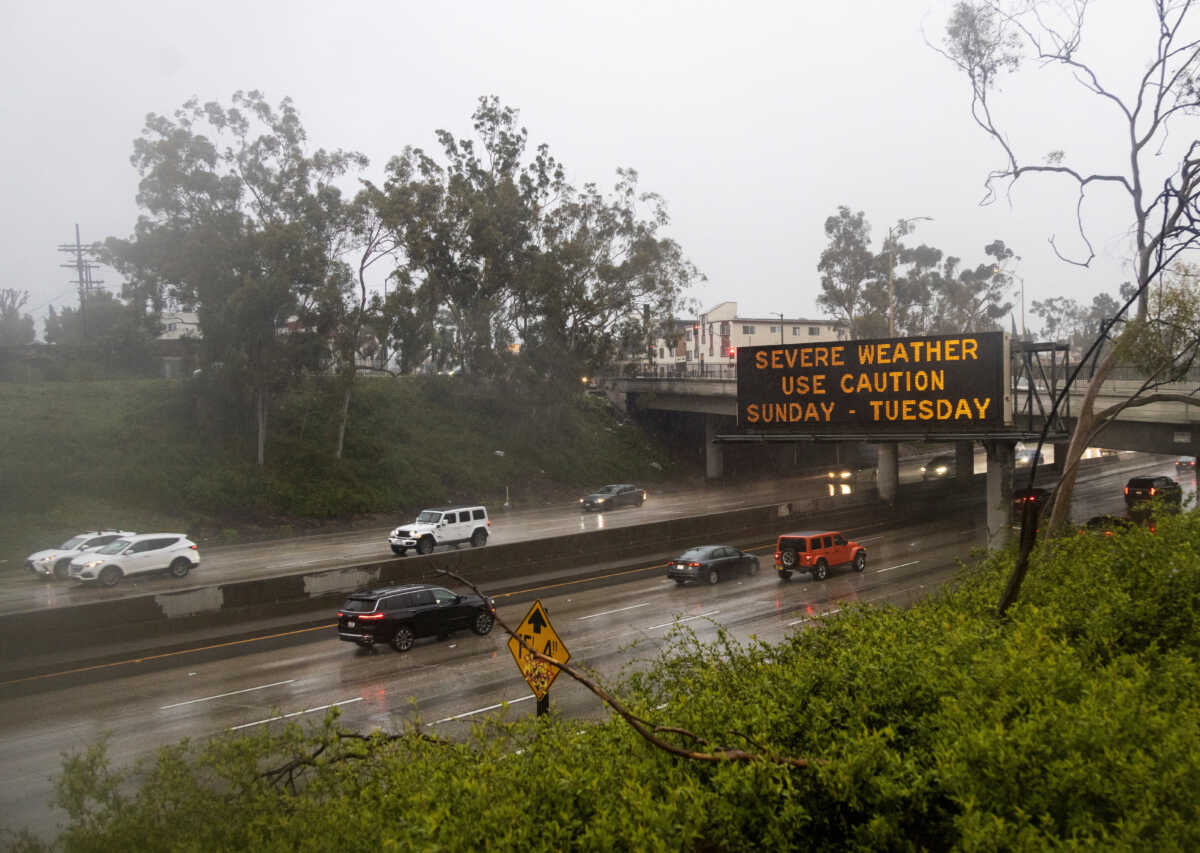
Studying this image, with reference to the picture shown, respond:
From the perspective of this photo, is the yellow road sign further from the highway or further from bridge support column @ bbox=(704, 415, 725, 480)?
bridge support column @ bbox=(704, 415, 725, 480)

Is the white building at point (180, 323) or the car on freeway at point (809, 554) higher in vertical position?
the white building at point (180, 323)

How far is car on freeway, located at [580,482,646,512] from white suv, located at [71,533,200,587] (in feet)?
81.7

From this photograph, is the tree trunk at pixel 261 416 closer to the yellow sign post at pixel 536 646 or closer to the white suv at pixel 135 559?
the white suv at pixel 135 559

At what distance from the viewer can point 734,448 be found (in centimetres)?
7081

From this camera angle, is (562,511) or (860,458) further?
(860,458)

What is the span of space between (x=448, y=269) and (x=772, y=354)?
1442 inches

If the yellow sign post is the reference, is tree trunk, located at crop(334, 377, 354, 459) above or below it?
above

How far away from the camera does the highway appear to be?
14.5 m

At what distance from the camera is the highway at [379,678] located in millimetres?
14547

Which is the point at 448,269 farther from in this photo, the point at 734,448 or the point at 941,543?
the point at 941,543

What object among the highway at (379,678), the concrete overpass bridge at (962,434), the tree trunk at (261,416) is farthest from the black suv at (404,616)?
the tree trunk at (261,416)

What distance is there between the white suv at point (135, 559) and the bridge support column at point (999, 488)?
28110 millimetres

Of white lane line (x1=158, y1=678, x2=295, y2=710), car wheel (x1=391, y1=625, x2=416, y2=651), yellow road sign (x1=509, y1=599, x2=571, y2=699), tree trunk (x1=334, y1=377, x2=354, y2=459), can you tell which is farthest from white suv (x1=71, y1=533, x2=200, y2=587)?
yellow road sign (x1=509, y1=599, x2=571, y2=699)

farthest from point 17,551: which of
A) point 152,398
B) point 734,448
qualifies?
point 734,448
